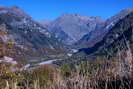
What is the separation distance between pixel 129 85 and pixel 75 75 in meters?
0.92

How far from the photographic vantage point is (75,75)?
3773mm

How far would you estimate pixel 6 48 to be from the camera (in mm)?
5402

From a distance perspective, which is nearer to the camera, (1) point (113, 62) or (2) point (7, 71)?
(1) point (113, 62)

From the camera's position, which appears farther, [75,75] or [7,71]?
[7,71]

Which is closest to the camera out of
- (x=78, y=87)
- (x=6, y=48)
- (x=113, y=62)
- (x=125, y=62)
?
(x=78, y=87)

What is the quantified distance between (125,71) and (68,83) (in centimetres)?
90

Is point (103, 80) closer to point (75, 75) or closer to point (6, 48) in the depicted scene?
point (75, 75)

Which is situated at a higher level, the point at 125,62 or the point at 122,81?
the point at 125,62

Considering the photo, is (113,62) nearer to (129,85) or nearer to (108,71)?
(108,71)

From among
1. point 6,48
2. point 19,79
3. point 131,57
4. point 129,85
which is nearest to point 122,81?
point 129,85

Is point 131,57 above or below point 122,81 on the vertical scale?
above

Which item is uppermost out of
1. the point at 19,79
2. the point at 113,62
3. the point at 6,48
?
→ the point at 6,48

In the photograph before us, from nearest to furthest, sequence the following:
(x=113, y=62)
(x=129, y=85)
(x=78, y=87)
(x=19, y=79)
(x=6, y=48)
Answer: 1. (x=129, y=85)
2. (x=78, y=87)
3. (x=113, y=62)
4. (x=6, y=48)
5. (x=19, y=79)

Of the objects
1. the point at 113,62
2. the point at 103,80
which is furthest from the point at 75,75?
the point at 113,62
